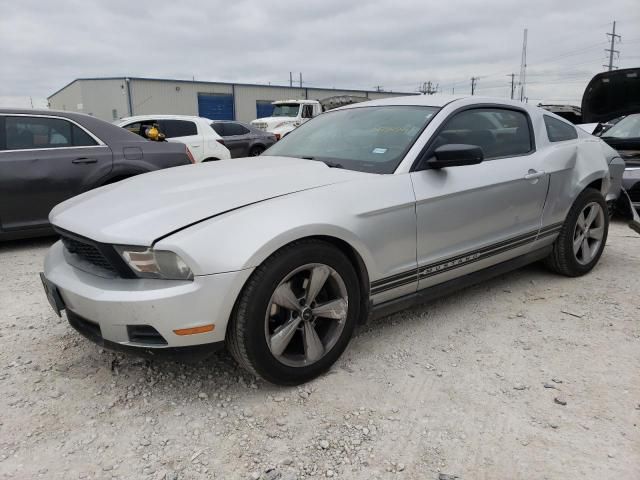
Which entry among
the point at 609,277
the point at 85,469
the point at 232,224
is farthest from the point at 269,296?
the point at 609,277

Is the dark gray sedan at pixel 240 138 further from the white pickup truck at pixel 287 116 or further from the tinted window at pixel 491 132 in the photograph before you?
the tinted window at pixel 491 132

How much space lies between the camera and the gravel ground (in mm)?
1940

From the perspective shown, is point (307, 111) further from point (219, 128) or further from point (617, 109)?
point (617, 109)

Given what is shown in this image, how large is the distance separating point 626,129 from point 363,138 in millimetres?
5532

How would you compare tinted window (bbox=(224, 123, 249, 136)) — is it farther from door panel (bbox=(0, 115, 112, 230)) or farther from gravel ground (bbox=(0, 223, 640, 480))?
gravel ground (bbox=(0, 223, 640, 480))

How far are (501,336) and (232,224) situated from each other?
6.16 ft

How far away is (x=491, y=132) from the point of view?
340cm

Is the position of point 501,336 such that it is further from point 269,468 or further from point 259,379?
point 269,468

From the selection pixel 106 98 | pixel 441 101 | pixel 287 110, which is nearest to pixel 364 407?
pixel 441 101

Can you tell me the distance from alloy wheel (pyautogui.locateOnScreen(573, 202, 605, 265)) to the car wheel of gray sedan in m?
2.41

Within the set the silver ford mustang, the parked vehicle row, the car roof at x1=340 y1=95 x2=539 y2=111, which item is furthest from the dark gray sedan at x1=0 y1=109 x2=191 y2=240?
the parked vehicle row

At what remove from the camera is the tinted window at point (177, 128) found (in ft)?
30.4

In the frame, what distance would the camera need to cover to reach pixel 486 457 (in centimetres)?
197

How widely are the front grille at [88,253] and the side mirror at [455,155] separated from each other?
1.81 metres
